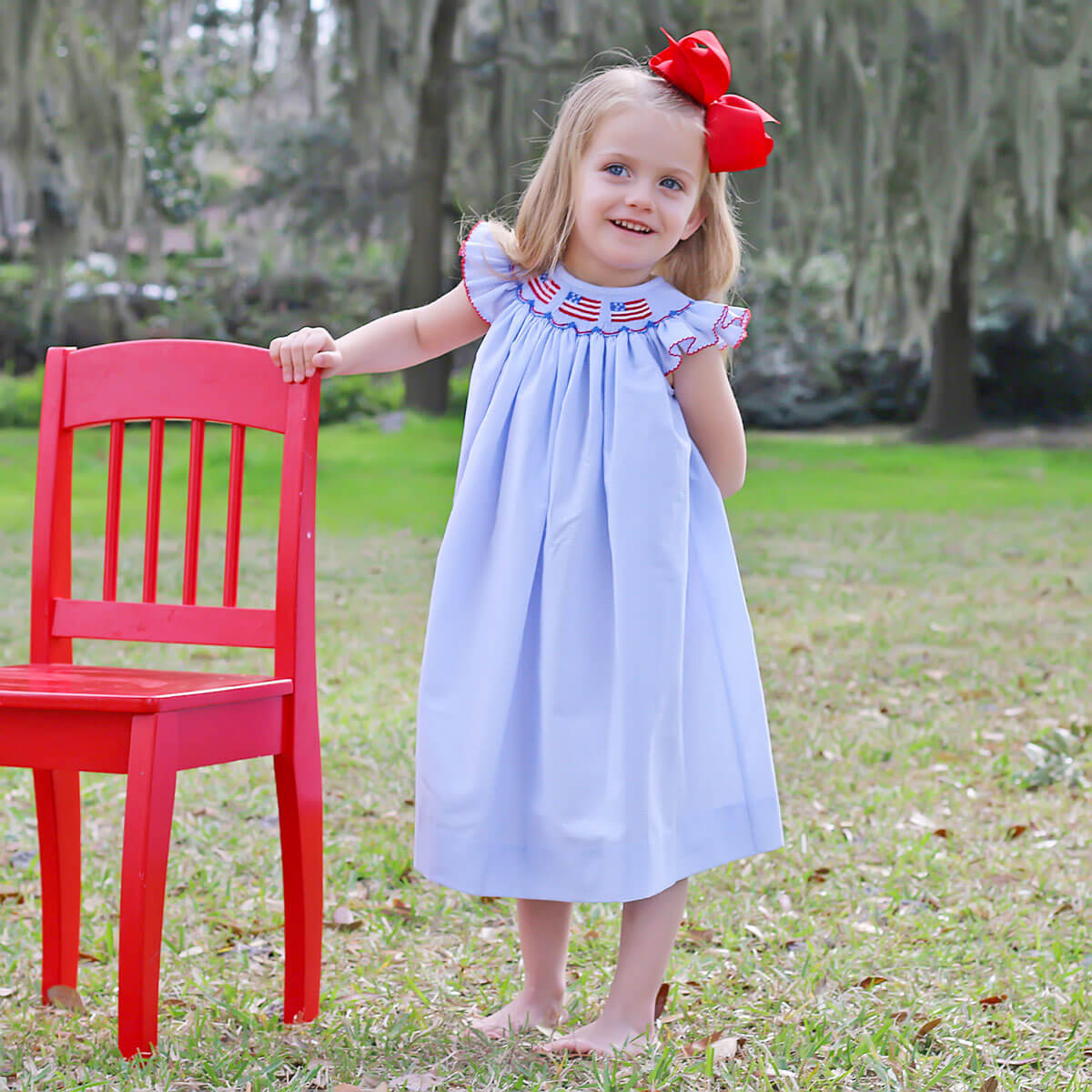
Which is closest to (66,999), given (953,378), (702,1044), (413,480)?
(702,1044)

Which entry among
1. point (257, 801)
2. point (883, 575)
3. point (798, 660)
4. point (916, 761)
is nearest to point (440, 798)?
point (257, 801)

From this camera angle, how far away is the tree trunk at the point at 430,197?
11.3m

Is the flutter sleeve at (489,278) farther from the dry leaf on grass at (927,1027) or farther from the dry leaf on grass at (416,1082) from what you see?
the dry leaf on grass at (927,1027)

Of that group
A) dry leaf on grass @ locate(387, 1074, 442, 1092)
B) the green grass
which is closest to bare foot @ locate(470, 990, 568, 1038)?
dry leaf on grass @ locate(387, 1074, 442, 1092)

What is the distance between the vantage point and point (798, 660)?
4902 mm

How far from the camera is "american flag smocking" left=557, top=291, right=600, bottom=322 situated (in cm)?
199

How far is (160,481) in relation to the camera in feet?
6.84

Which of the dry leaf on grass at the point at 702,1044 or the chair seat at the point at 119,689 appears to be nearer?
the chair seat at the point at 119,689

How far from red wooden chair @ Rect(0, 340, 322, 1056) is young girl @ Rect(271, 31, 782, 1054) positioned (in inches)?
6.5

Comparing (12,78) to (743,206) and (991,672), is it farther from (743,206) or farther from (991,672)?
(991,672)

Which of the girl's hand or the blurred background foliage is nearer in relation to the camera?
the girl's hand

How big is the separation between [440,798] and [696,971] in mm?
692

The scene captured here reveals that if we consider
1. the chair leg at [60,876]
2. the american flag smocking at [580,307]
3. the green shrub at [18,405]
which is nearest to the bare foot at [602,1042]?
the chair leg at [60,876]

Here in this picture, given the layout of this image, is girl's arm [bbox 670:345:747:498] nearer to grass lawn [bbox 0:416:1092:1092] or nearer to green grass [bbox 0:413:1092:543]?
grass lawn [bbox 0:416:1092:1092]
